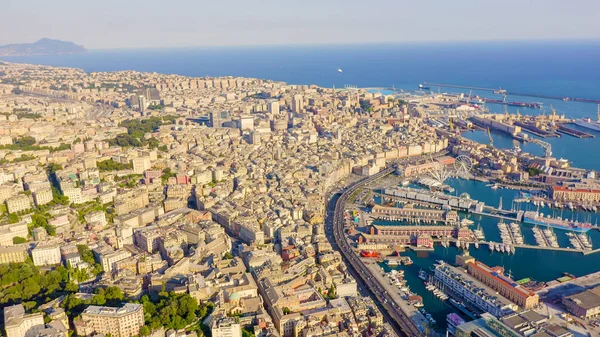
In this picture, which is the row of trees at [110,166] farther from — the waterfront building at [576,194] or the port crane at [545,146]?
the port crane at [545,146]

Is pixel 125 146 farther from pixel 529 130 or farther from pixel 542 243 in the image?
pixel 529 130

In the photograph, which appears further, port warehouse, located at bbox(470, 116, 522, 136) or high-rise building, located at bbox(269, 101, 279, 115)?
high-rise building, located at bbox(269, 101, 279, 115)

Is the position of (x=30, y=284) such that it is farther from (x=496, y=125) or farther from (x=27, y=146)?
(x=496, y=125)

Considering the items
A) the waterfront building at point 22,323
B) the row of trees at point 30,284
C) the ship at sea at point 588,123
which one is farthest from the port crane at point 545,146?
the waterfront building at point 22,323

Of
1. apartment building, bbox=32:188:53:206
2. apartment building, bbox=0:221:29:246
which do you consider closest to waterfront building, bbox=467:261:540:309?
apartment building, bbox=0:221:29:246

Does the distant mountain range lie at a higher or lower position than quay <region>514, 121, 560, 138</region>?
higher

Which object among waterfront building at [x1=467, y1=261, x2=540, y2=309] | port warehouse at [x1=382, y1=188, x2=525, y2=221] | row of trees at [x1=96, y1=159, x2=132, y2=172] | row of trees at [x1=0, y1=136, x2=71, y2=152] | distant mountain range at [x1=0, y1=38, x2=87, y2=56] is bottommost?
waterfront building at [x1=467, y1=261, x2=540, y2=309]

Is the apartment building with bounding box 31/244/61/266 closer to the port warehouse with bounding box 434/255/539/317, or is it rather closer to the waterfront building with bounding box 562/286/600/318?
the port warehouse with bounding box 434/255/539/317
